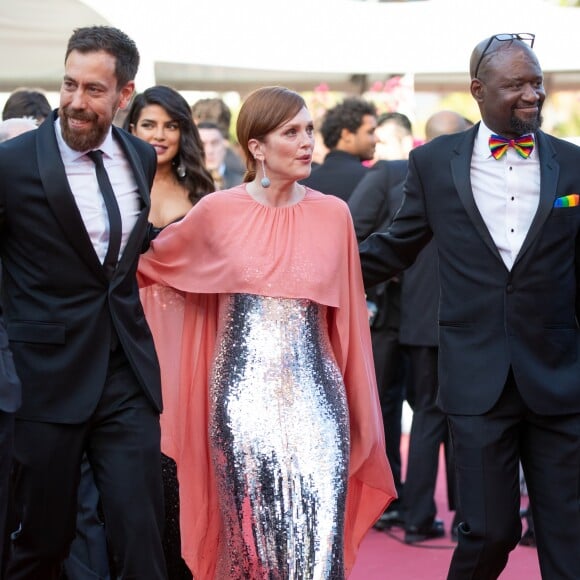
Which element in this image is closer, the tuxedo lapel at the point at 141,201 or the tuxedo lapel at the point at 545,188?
the tuxedo lapel at the point at 141,201

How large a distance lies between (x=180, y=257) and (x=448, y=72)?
21.4 ft

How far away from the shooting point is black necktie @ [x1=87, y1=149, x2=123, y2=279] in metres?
4.48

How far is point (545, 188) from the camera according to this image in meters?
4.79

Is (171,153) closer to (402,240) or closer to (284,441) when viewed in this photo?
(402,240)

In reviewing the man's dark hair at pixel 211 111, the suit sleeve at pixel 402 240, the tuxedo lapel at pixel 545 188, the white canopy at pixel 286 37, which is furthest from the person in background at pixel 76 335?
the white canopy at pixel 286 37

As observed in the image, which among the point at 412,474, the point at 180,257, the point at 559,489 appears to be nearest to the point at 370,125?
the point at 412,474

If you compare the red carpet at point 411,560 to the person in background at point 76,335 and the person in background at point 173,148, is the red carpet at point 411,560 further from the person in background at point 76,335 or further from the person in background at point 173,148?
the person in background at point 76,335

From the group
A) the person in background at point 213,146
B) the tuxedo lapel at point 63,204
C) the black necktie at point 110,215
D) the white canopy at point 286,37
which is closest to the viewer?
the tuxedo lapel at point 63,204

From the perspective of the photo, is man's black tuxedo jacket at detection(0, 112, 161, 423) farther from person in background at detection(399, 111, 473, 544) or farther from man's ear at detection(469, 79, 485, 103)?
person in background at detection(399, 111, 473, 544)

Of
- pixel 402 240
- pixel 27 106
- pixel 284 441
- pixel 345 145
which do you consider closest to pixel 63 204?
pixel 284 441

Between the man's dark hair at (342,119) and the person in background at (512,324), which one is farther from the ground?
the man's dark hair at (342,119)

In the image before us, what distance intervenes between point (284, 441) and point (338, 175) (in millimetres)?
3462

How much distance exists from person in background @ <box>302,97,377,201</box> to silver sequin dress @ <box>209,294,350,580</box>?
316cm

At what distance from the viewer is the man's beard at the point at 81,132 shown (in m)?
4.50
